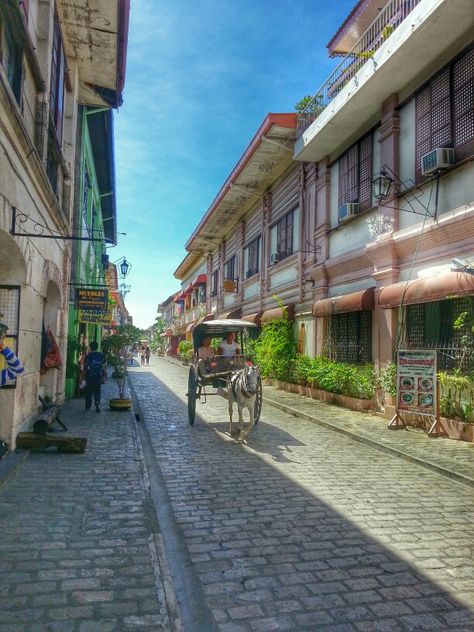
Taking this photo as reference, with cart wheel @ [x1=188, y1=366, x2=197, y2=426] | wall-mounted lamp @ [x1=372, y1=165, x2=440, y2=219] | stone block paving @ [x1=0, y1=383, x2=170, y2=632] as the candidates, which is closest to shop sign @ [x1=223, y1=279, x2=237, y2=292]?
wall-mounted lamp @ [x1=372, y1=165, x2=440, y2=219]

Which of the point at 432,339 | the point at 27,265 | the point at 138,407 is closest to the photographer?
the point at 27,265

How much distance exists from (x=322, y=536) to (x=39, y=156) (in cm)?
719

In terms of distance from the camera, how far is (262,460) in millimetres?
7332

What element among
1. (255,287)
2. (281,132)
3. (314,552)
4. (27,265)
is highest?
(281,132)

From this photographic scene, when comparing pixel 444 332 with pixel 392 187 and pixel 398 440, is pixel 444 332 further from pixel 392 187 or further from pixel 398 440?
pixel 392 187

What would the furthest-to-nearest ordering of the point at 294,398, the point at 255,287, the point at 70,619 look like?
the point at 255,287 → the point at 294,398 → the point at 70,619

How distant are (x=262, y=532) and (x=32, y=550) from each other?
76.4 inches

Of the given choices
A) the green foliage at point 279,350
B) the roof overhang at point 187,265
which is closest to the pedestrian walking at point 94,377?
the green foliage at point 279,350

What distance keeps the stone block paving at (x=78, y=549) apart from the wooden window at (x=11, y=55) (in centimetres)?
513

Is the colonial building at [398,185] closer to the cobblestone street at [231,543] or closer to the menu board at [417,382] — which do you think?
the menu board at [417,382]

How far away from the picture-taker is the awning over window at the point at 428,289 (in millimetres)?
8367

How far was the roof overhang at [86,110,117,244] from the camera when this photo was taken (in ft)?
57.0

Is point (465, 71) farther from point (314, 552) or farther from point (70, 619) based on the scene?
point (70, 619)

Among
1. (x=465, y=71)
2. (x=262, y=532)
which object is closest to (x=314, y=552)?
(x=262, y=532)
